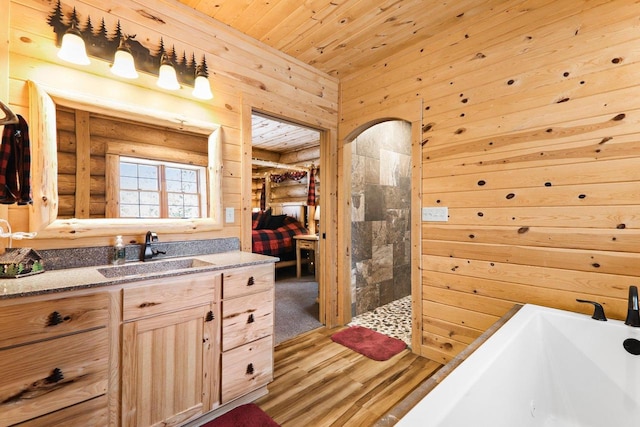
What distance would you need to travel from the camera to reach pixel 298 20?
2.21 m

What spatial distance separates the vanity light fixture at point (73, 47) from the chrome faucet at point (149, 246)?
3.44 ft

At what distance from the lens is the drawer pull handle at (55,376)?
1198 millimetres

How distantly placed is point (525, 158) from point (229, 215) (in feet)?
7.16

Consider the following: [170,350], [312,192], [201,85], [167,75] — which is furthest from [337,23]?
[312,192]

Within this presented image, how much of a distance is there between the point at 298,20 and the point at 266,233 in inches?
143

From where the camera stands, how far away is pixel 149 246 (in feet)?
6.15

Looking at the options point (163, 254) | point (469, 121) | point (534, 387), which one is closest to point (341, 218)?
point (469, 121)

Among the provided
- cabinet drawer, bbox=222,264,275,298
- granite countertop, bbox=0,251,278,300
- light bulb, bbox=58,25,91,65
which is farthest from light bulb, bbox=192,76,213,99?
cabinet drawer, bbox=222,264,275,298

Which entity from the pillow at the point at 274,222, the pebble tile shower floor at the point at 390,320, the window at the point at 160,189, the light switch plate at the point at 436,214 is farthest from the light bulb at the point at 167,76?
the pillow at the point at 274,222

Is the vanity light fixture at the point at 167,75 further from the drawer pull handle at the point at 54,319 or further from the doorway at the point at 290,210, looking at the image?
the doorway at the point at 290,210

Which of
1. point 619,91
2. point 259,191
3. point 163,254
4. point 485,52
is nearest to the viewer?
point 619,91

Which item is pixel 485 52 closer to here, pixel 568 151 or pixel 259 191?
pixel 568 151

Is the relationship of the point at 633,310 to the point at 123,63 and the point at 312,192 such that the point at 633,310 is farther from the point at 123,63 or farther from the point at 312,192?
the point at 312,192

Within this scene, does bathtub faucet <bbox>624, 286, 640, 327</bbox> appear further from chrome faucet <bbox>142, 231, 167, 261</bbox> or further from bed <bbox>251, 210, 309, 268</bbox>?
bed <bbox>251, 210, 309, 268</bbox>
